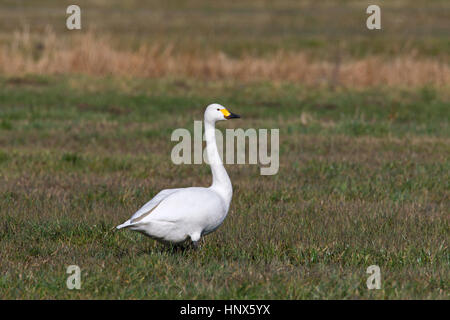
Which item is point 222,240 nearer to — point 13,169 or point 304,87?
point 13,169

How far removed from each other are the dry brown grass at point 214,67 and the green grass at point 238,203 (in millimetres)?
3175

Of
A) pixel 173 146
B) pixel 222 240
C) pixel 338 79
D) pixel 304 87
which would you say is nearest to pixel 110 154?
pixel 173 146

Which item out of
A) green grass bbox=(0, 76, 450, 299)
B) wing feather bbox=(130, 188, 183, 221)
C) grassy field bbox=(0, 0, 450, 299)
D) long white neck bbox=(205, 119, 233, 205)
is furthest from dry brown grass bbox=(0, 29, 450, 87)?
wing feather bbox=(130, 188, 183, 221)

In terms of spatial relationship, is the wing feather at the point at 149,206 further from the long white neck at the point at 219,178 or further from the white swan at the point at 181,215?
the long white neck at the point at 219,178

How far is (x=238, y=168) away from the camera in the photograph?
13.8m

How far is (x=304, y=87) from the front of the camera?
80.7ft

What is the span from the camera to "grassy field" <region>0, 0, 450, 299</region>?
7059 millimetres

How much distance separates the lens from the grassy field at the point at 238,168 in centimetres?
706

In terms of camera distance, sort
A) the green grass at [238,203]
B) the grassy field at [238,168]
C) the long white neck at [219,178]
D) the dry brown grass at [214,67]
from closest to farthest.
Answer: the green grass at [238,203], the grassy field at [238,168], the long white neck at [219,178], the dry brown grass at [214,67]

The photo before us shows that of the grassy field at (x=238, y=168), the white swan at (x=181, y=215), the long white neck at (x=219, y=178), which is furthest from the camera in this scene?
the long white neck at (x=219, y=178)

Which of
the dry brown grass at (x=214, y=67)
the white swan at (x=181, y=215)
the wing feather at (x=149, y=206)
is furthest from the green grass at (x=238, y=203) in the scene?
the dry brown grass at (x=214, y=67)

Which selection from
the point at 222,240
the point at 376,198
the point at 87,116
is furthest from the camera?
the point at 87,116
